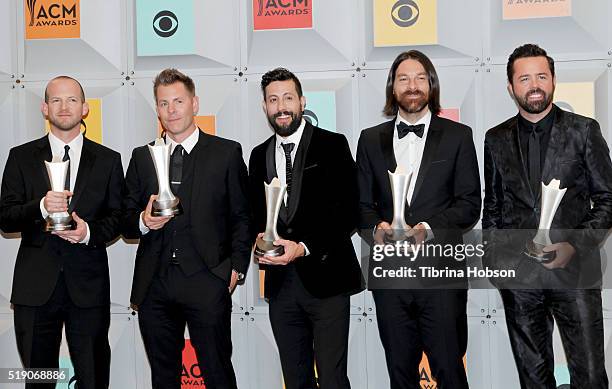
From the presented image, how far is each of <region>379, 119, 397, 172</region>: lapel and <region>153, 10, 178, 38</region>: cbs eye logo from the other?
1.95 meters

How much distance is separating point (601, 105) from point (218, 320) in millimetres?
3033

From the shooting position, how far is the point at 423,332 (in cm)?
452

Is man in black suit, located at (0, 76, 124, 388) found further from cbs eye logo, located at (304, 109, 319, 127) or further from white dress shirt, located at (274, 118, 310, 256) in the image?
cbs eye logo, located at (304, 109, 319, 127)

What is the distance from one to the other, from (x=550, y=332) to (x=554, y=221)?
2.29ft

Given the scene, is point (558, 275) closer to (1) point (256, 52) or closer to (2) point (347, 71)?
(2) point (347, 71)

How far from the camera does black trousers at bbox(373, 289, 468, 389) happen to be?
4.46 m

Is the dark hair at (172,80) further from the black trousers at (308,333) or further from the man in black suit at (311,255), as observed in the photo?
the black trousers at (308,333)

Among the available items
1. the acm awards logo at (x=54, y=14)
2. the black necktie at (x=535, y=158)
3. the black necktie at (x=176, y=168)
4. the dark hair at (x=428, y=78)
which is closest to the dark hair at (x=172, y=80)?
the black necktie at (x=176, y=168)

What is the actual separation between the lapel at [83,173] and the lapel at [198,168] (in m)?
0.70

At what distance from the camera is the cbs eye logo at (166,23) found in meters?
5.76

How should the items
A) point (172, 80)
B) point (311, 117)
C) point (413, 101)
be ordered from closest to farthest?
point (413, 101) < point (172, 80) < point (311, 117)

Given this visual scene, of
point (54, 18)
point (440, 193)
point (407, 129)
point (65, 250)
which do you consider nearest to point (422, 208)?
point (440, 193)

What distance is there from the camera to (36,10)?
234 inches

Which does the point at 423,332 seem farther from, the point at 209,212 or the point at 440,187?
the point at 209,212
